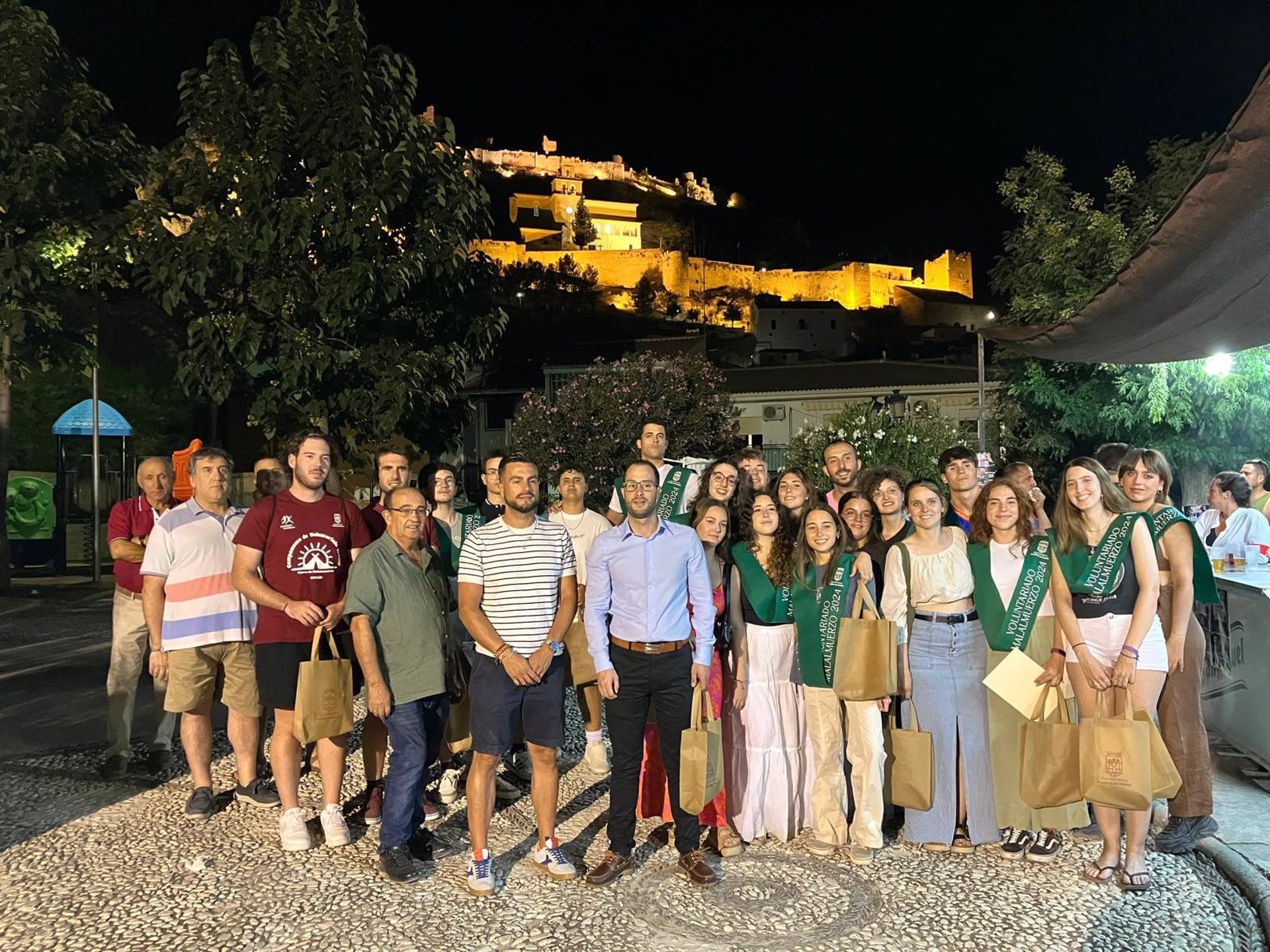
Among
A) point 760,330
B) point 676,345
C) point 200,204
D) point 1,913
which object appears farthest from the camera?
point 760,330

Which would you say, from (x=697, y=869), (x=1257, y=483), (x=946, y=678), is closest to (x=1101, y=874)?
(x=946, y=678)

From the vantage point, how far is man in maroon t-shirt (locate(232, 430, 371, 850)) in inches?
171

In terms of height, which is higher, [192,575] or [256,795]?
[192,575]

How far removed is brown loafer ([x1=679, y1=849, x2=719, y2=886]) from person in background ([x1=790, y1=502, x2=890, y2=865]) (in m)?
0.60

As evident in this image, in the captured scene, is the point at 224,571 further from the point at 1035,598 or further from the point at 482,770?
the point at 1035,598

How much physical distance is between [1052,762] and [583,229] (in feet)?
301

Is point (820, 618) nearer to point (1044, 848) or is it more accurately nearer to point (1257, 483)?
point (1044, 848)

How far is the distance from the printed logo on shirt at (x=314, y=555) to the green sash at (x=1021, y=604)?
3.11 metres

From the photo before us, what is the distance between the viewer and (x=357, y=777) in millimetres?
5547

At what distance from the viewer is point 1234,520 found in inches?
247

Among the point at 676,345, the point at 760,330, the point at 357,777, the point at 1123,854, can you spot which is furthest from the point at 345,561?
the point at 760,330

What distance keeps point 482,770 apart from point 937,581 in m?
2.26

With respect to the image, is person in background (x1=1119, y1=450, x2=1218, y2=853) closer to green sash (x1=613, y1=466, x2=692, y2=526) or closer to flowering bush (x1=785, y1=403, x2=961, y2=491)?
green sash (x1=613, y1=466, x2=692, y2=526)

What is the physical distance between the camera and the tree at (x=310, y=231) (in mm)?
8844
